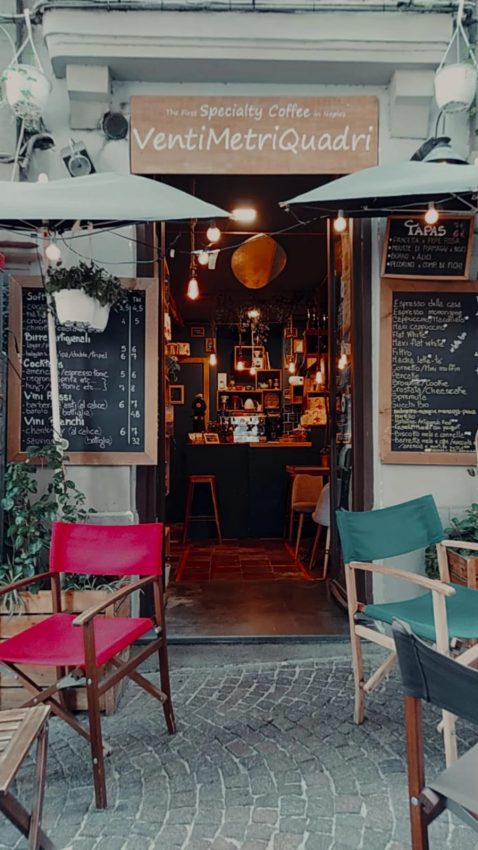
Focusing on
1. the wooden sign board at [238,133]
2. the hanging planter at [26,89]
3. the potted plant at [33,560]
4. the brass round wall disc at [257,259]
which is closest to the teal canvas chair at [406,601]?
the potted plant at [33,560]

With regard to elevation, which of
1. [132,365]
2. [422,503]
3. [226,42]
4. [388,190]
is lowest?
[422,503]

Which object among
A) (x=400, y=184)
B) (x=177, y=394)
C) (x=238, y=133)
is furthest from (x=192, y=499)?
(x=400, y=184)

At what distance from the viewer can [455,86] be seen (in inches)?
109

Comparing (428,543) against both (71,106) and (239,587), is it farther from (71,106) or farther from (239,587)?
(71,106)

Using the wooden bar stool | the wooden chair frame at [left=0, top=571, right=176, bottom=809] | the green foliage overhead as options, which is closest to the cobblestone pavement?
the wooden chair frame at [left=0, top=571, right=176, bottom=809]

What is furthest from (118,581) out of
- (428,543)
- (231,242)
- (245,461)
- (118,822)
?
(231,242)

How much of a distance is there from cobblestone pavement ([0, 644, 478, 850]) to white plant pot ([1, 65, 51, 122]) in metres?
2.94

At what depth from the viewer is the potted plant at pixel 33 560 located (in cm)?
246

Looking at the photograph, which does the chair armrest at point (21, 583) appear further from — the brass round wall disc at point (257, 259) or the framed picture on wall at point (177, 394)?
the framed picture on wall at point (177, 394)

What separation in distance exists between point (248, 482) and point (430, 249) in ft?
12.1

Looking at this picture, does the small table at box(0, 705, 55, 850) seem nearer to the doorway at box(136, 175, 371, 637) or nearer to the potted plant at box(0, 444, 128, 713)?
the potted plant at box(0, 444, 128, 713)

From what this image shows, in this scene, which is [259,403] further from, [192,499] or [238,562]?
[238,562]

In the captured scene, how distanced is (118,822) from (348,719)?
3.39 feet

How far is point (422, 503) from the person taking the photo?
264cm
